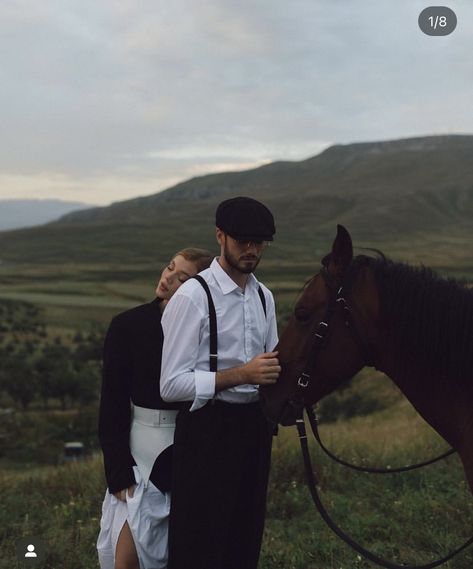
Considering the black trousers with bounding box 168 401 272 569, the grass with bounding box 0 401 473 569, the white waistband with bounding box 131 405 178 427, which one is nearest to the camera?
the black trousers with bounding box 168 401 272 569

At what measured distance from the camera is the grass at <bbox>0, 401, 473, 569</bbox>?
4020 mm

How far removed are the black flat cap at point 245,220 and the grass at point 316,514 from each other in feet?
8.47

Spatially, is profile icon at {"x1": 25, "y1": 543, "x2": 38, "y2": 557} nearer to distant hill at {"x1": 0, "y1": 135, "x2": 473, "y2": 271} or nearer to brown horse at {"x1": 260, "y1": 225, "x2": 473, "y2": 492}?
brown horse at {"x1": 260, "y1": 225, "x2": 473, "y2": 492}

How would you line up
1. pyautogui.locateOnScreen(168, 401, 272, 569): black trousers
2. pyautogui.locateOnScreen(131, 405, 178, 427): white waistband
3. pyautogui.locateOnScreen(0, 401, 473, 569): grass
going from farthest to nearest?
pyautogui.locateOnScreen(0, 401, 473, 569): grass → pyautogui.locateOnScreen(131, 405, 178, 427): white waistband → pyautogui.locateOnScreen(168, 401, 272, 569): black trousers

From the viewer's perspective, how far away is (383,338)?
244 cm

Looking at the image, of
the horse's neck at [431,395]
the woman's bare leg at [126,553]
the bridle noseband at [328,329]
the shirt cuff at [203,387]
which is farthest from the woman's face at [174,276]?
the woman's bare leg at [126,553]

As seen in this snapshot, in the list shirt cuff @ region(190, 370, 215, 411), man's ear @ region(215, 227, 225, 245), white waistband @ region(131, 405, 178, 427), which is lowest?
white waistband @ region(131, 405, 178, 427)

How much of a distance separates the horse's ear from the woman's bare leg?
58.2 inches

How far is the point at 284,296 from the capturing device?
60781 millimetres

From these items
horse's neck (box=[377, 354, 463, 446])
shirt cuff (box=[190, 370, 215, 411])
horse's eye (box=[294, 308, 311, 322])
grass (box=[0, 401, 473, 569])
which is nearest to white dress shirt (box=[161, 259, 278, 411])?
shirt cuff (box=[190, 370, 215, 411])

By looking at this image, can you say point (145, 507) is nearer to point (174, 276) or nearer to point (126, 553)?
point (126, 553)

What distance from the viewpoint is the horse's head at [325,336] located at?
2389mm

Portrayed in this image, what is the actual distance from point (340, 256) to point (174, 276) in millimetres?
802

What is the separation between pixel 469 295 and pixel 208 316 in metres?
1.09
